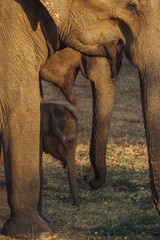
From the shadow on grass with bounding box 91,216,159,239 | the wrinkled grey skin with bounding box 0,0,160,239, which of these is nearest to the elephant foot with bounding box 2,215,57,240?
the wrinkled grey skin with bounding box 0,0,160,239

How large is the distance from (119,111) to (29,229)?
610 centimetres

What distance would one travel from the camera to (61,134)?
180 inches

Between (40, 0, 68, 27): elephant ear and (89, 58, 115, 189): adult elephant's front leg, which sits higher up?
(40, 0, 68, 27): elephant ear

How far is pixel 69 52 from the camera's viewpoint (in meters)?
5.32

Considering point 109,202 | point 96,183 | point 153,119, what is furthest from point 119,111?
point 153,119

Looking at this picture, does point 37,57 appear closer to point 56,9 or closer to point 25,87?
point 25,87

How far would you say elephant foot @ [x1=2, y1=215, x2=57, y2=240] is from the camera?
11.9 ft

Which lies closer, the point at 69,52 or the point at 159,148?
the point at 159,148

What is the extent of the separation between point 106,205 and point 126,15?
164 centimetres

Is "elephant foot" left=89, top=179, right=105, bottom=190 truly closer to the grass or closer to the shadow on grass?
the grass

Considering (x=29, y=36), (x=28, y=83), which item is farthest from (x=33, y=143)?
(x=29, y=36)

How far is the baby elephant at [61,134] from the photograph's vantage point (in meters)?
4.53

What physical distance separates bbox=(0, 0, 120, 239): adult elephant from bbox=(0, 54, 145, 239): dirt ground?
0.41 m

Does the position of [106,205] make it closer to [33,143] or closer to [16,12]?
[33,143]
